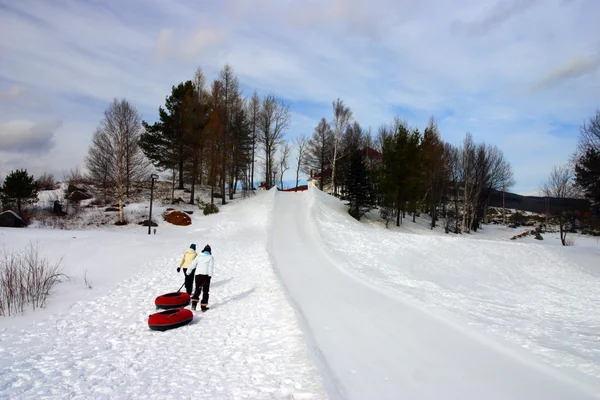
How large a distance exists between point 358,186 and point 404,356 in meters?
25.5

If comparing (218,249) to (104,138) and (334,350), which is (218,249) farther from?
(104,138)

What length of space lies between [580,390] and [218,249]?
1497cm

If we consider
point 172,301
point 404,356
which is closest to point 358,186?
point 172,301

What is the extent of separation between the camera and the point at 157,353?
5.94 metres

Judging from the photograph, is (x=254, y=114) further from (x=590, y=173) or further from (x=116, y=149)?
(x=590, y=173)

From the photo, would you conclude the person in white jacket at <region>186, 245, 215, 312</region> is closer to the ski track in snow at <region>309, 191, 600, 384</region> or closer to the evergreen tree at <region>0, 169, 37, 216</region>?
the ski track in snow at <region>309, 191, 600, 384</region>

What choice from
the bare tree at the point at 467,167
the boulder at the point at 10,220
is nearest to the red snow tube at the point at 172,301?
the boulder at the point at 10,220

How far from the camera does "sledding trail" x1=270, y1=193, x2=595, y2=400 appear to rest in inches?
186

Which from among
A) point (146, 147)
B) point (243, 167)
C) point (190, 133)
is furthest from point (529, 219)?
point (146, 147)

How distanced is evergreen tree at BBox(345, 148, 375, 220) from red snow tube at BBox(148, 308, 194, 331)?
24.9m

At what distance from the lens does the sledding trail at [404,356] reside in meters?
4.72

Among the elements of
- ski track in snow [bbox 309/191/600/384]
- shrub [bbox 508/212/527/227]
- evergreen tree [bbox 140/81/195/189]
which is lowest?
ski track in snow [bbox 309/191/600/384]

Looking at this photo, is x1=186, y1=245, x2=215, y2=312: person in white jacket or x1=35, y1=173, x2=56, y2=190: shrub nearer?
x1=186, y1=245, x2=215, y2=312: person in white jacket

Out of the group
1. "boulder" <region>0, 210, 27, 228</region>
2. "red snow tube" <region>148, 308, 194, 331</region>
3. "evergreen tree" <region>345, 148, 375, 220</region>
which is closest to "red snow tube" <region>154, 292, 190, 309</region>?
"red snow tube" <region>148, 308, 194, 331</region>
